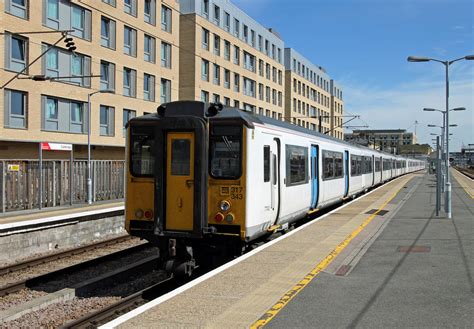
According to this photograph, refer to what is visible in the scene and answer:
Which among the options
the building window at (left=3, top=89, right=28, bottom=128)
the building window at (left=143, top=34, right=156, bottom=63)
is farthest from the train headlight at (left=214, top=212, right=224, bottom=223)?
the building window at (left=143, top=34, right=156, bottom=63)

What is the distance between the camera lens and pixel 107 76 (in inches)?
1396

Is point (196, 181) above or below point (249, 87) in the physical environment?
below

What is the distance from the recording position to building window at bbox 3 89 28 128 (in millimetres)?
27594

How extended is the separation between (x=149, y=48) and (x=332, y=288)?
118ft

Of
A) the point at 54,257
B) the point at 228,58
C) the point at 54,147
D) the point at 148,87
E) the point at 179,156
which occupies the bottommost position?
the point at 54,257

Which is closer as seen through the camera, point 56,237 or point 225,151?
point 225,151

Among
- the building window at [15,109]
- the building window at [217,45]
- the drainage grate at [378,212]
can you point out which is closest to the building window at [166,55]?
the building window at [217,45]

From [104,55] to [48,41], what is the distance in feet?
17.3

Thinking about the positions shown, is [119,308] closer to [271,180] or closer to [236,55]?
[271,180]

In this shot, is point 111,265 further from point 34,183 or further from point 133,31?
point 133,31

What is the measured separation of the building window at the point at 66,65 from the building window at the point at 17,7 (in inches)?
81.4

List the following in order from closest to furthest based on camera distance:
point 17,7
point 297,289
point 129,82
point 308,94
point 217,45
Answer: point 297,289 < point 17,7 < point 129,82 < point 217,45 < point 308,94

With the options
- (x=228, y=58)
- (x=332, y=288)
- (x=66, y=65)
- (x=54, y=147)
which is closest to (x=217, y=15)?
(x=228, y=58)

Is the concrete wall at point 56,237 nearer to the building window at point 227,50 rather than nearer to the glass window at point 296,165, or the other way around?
the glass window at point 296,165
